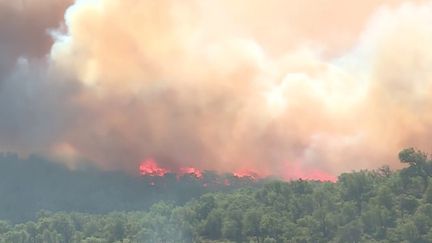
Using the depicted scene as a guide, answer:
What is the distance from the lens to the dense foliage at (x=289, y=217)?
74.9 metres

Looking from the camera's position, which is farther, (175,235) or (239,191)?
(239,191)

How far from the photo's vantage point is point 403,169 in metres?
82.2

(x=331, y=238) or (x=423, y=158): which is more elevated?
(x=423, y=158)

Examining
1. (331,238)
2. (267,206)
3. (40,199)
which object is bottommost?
(331,238)

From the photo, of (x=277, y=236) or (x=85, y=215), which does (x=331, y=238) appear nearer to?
(x=277, y=236)

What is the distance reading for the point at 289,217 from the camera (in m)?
83.2

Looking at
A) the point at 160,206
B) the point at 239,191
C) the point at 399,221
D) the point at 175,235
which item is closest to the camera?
the point at 399,221

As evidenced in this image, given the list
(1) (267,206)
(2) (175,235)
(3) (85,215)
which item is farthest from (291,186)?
(3) (85,215)

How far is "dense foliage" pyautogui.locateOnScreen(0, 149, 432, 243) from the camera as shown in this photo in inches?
2950

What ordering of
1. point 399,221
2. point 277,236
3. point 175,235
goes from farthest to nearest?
point 175,235 < point 277,236 < point 399,221

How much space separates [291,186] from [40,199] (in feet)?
180

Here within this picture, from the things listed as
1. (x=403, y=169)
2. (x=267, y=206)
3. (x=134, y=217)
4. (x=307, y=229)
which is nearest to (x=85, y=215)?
(x=134, y=217)

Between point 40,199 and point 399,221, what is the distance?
72.8m

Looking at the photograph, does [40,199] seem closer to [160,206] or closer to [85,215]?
[85,215]
